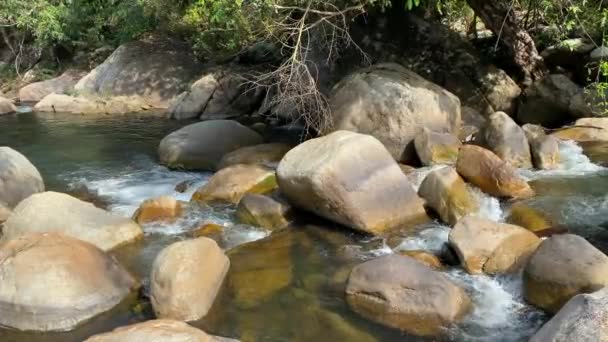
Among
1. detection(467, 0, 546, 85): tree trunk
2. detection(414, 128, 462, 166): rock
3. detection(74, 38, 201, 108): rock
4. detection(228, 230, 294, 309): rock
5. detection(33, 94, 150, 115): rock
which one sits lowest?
detection(33, 94, 150, 115): rock

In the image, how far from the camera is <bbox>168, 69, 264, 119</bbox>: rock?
1548 cm

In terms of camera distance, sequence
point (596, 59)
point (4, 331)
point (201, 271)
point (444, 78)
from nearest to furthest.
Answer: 1. point (4, 331)
2. point (201, 271)
3. point (596, 59)
4. point (444, 78)

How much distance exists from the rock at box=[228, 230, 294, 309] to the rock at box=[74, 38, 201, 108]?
11.6 m

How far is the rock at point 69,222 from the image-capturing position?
21.9 feet

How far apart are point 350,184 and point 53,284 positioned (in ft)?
11.0

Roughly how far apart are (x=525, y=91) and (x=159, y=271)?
31.1 ft

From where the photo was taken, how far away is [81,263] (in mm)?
5551

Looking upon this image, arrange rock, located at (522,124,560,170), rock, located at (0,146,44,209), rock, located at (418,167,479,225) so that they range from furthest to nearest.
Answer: rock, located at (522,124,560,170) < rock, located at (0,146,44,209) < rock, located at (418,167,479,225)

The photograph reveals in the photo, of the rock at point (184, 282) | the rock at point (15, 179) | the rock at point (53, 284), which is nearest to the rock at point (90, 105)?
the rock at point (15, 179)

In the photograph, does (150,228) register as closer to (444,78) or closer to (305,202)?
(305,202)

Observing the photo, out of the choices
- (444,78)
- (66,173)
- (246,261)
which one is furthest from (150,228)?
(444,78)

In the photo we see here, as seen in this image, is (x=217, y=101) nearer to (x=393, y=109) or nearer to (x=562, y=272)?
(x=393, y=109)

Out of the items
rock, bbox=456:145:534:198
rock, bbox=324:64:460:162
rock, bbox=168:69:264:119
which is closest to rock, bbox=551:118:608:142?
rock, bbox=324:64:460:162

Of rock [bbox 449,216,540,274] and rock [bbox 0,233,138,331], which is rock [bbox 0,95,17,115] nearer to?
rock [bbox 0,233,138,331]
